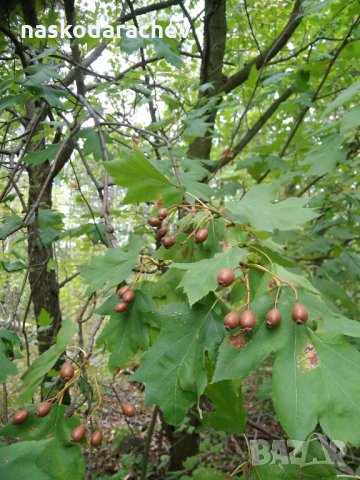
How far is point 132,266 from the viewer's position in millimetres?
1363

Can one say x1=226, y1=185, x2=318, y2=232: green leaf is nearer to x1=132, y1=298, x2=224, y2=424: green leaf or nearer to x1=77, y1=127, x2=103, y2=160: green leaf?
x1=132, y1=298, x2=224, y2=424: green leaf

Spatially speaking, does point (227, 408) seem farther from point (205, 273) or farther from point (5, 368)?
point (5, 368)

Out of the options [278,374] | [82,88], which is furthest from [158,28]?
[278,374]

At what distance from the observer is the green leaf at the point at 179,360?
46.1 inches

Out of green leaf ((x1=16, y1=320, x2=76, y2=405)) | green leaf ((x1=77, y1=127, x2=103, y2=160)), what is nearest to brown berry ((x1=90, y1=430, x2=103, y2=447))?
green leaf ((x1=16, y1=320, x2=76, y2=405))

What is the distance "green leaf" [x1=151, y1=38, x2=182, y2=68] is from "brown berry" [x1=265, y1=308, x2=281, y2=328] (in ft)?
A: 6.71

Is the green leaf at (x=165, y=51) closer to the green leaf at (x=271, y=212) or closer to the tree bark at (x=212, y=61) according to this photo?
the tree bark at (x=212, y=61)

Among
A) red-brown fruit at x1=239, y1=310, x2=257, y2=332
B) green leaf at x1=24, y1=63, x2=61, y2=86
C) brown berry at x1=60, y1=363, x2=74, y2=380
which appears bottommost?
brown berry at x1=60, y1=363, x2=74, y2=380

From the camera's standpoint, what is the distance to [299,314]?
39.8 inches

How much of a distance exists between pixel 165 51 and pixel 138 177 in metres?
1.49

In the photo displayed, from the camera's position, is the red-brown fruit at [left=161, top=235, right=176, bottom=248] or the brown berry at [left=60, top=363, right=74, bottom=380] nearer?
the brown berry at [left=60, top=363, right=74, bottom=380]

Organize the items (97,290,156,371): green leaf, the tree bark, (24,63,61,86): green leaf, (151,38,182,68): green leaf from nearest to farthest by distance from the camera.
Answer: (97,290,156,371): green leaf → (24,63,61,86): green leaf → (151,38,182,68): green leaf → the tree bark

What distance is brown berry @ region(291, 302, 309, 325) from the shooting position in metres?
1.01

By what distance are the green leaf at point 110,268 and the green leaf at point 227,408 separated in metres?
0.55
